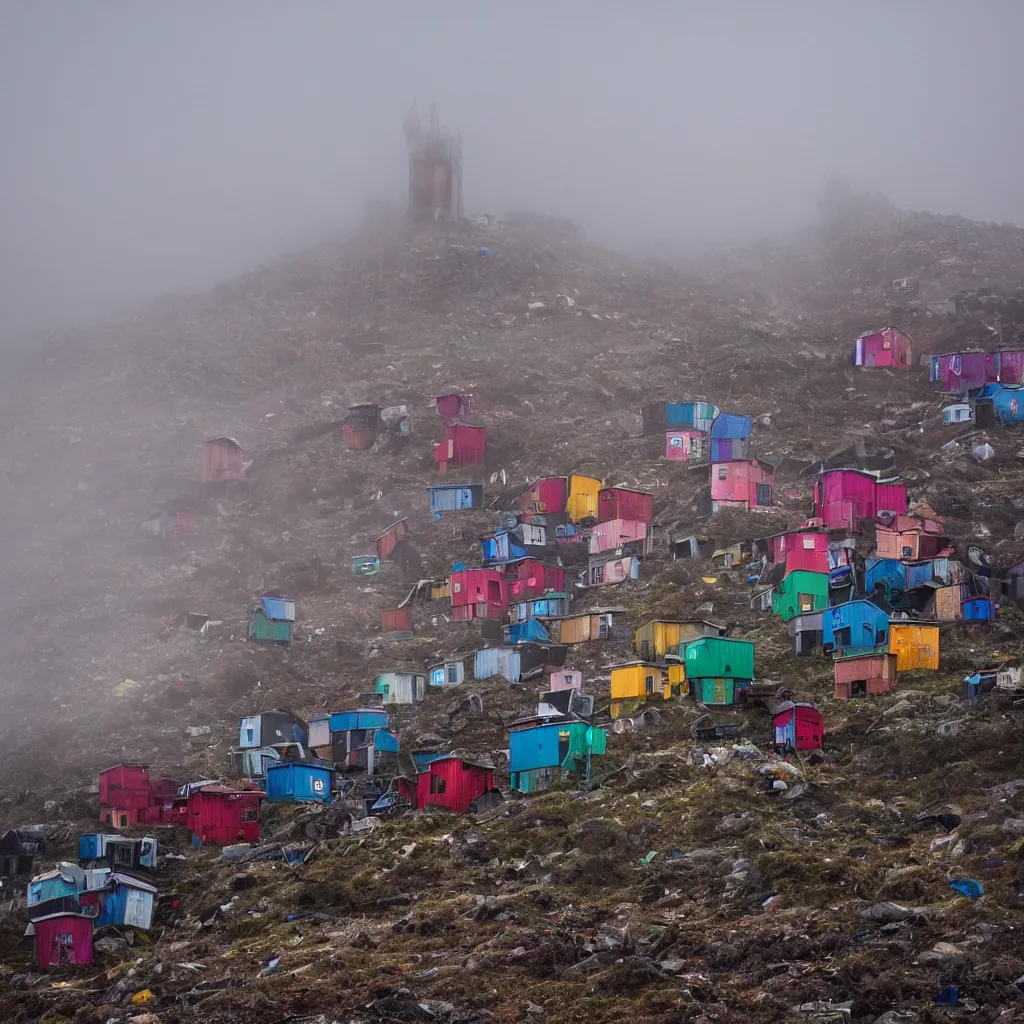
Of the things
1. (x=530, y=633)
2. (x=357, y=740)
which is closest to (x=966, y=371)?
(x=530, y=633)

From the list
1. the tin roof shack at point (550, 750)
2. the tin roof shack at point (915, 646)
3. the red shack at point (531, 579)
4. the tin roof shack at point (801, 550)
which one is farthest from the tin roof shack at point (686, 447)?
the tin roof shack at point (550, 750)

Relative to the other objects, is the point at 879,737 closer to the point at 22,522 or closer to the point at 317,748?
the point at 317,748

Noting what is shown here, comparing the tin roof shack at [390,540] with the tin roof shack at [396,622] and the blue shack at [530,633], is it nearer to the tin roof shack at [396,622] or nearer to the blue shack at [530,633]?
the tin roof shack at [396,622]

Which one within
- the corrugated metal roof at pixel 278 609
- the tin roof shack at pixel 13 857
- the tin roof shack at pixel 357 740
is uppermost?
the corrugated metal roof at pixel 278 609

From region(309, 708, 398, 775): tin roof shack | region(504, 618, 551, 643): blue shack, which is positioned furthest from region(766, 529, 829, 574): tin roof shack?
region(309, 708, 398, 775): tin roof shack

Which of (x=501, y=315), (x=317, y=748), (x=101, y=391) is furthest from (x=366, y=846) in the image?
(x=501, y=315)

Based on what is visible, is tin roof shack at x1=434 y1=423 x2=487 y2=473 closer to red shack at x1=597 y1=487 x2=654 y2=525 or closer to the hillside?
the hillside

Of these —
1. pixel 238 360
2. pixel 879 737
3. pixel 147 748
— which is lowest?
pixel 147 748
